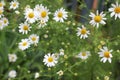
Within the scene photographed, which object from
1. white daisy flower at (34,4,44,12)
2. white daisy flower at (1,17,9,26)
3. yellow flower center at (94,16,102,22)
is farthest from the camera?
white daisy flower at (1,17,9,26)

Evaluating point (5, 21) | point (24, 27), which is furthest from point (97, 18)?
point (5, 21)

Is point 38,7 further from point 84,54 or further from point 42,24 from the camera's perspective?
point 84,54

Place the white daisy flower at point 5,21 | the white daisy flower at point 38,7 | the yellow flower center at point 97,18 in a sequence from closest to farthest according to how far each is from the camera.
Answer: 1. the yellow flower center at point 97,18
2. the white daisy flower at point 38,7
3. the white daisy flower at point 5,21

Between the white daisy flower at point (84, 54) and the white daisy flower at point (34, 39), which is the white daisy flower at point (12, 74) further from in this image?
the white daisy flower at point (84, 54)

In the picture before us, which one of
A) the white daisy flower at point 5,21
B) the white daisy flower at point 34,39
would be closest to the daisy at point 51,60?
the white daisy flower at point 34,39

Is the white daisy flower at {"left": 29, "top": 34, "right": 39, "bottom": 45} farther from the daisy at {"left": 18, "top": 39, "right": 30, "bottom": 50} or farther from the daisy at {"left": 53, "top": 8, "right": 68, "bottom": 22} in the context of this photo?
the daisy at {"left": 53, "top": 8, "right": 68, "bottom": 22}

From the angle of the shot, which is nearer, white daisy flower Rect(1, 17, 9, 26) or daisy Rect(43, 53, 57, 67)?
daisy Rect(43, 53, 57, 67)

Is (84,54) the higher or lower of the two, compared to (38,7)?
lower

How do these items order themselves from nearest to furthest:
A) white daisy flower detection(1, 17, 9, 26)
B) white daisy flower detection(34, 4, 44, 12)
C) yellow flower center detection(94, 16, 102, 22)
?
yellow flower center detection(94, 16, 102, 22), white daisy flower detection(34, 4, 44, 12), white daisy flower detection(1, 17, 9, 26)

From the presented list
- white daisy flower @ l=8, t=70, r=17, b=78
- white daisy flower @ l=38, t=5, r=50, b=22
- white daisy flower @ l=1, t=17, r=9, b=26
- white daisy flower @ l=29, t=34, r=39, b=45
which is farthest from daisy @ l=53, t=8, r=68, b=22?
white daisy flower @ l=8, t=70, r=17, b=78
